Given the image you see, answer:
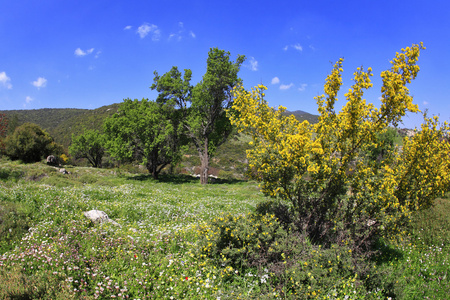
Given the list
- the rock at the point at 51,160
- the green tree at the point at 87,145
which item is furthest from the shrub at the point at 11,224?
the green tree at the point at 87,145

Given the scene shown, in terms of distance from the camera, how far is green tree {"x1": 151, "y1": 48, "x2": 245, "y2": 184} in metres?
25.5

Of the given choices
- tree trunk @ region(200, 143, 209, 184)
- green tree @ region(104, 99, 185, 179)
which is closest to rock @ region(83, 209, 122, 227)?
green tree @ region(104, 99, 185, 179)

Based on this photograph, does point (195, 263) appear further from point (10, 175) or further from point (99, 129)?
point (99, 129)

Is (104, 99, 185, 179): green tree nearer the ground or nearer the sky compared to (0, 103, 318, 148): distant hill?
nearer the ground

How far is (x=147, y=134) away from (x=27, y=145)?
67.8ft

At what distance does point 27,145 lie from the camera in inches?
1379

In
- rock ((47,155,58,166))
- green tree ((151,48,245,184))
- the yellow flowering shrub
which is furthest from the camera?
rock ((47,155,58,166))

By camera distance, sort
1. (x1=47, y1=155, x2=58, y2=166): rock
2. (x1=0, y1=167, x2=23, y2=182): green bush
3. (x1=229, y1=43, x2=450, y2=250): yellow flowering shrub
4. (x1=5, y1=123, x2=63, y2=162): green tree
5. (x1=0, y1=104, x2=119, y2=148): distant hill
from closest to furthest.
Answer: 1. (x1=229, y1=43, x2=450, y2=250): yellow flowering shrub
2. (x1=0, y1=167, x2=23, y2=182): green bush
3. (x1=47, y1=155, x2=58, y2=166): rock
4. (x1=5, y1=123, x2=63, y2=162): green tree
5. (x1=0, y1=104, x2=119, y2=148): distant hill

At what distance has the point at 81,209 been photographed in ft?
32.2

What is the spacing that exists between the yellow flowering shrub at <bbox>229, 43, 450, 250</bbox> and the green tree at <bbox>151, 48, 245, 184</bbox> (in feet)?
59.8

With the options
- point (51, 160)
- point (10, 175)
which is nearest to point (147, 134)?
point (10, 175)

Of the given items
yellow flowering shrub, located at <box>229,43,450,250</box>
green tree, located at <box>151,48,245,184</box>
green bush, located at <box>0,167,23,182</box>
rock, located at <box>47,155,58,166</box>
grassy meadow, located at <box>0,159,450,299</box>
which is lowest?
grassy meadow, located at <box>0,159,450,299</box>

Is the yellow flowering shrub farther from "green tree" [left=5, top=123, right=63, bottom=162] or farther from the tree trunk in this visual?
"green tree" [left=5, top=123, right=63, bottom=162]

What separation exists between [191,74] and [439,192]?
23712mm
